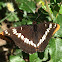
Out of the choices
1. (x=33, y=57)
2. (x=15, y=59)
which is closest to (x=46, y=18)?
(x=33, y=57)

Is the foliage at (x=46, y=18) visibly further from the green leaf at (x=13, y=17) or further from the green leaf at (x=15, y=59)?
the green leaf at (x=13, y=17)

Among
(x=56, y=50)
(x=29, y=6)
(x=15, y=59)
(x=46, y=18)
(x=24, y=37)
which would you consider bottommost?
(x=15, y=59)

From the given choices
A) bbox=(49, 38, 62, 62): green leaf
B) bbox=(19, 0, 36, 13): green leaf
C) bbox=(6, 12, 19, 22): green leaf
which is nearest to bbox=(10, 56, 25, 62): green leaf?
bbox=(49, 38, 62, 62): green leaf

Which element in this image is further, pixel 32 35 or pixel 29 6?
pixel 29 6

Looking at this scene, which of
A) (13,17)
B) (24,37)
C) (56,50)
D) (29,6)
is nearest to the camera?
(56,50)

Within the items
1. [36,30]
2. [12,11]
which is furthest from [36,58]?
[12,11]

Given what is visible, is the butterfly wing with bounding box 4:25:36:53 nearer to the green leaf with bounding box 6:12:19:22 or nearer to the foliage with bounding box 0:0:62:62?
the foliage with bounding box 0:0:62:62

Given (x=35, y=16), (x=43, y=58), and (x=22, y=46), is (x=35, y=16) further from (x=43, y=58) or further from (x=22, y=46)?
(x=43, y=58)

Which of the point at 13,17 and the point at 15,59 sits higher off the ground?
the point at 13,17

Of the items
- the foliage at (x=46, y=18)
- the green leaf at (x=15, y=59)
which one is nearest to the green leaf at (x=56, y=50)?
the foliage at (x=46, y=18)

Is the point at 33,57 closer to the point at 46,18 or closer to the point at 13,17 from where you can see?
the point at 46,18
